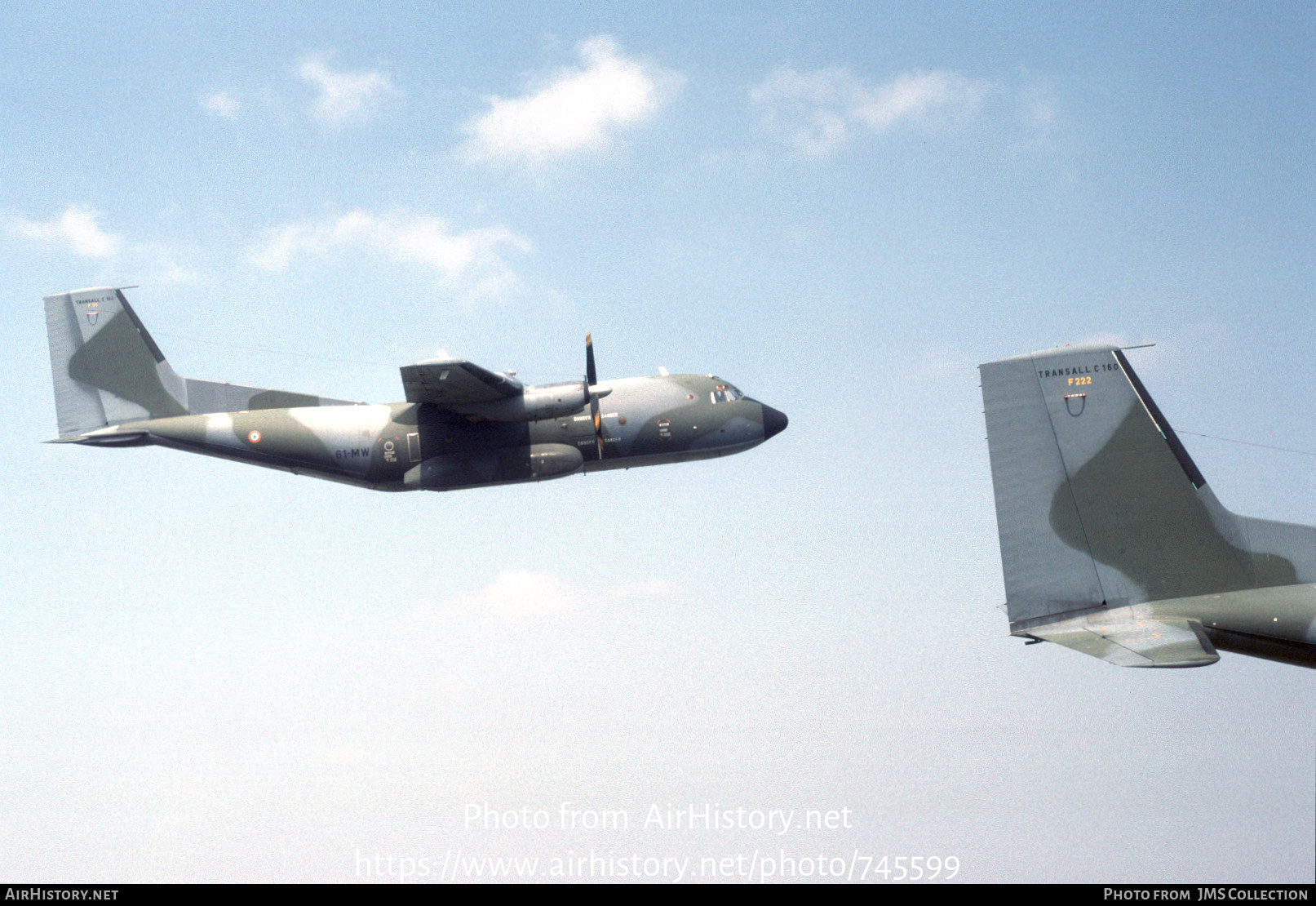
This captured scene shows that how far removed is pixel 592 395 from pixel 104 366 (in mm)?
17688

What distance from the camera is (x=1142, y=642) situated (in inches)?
730

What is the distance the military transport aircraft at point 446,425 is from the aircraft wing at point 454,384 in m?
0.04

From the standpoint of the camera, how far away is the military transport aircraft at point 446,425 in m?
34.4

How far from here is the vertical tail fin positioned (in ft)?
125

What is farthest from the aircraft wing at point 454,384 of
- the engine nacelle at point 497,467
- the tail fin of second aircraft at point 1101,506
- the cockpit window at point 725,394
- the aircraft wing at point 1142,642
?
the aircraft wing at point 1142,642

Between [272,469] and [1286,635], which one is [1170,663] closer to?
[1286,635]

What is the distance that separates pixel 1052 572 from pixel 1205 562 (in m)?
3.06

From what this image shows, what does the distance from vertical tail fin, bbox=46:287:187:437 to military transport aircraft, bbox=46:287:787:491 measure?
7cm

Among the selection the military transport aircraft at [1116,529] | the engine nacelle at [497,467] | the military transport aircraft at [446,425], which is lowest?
the military transport aircraft at [1116,529]

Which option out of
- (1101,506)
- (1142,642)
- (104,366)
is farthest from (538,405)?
(1142,642)

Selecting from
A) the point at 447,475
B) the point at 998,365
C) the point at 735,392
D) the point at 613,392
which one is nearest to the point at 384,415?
the point at 447,475

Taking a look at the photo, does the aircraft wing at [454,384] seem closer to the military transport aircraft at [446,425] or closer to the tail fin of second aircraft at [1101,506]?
the military transport aircraft at [446,425]

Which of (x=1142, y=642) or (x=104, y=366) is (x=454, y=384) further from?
(x=1142, y=642)

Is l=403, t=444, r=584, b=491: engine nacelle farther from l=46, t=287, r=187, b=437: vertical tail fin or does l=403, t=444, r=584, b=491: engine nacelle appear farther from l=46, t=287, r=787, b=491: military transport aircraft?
l=46, t=287, r=187, b=437: vertical tail fin
